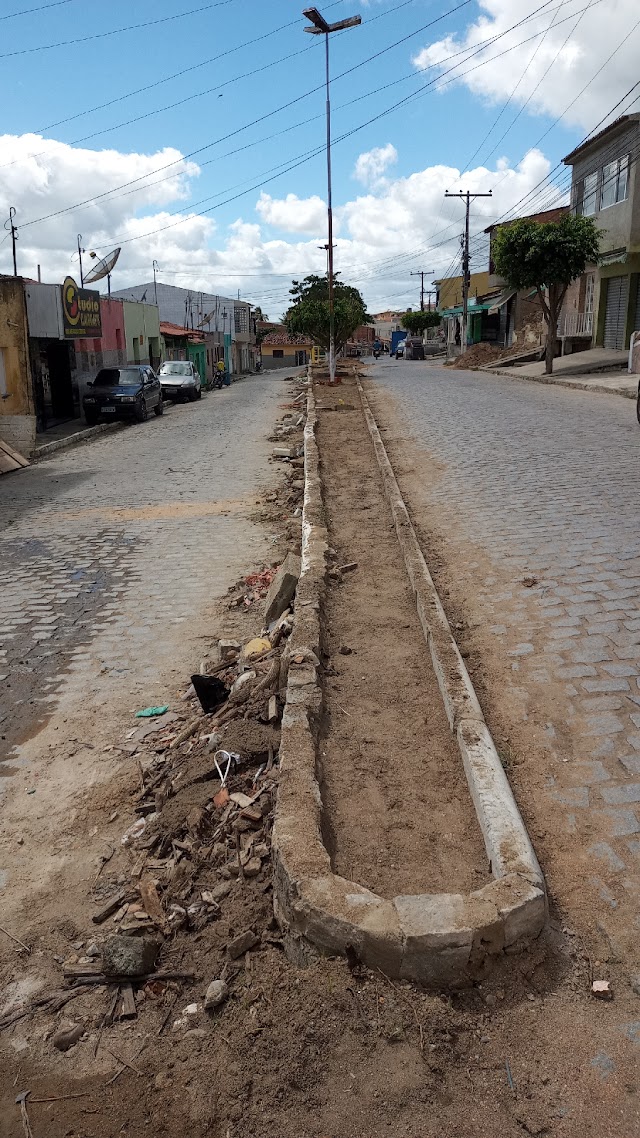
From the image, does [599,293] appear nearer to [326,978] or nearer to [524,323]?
[524,323]

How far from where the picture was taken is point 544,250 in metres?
26.3

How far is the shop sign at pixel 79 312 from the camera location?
921 inches

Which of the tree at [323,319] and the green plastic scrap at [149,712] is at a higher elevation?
the tree at [323,319]

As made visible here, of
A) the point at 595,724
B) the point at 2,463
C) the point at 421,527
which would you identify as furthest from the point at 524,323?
the point at 595,724

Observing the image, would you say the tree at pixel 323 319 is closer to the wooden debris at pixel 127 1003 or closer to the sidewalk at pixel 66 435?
the sidewalk at pixel 66 435

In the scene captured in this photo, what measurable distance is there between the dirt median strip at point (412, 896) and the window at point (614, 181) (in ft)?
95.7

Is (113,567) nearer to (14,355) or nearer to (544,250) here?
(14,355)

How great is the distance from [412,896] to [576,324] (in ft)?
122

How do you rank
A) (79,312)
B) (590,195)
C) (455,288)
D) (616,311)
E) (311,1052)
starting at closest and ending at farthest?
(311,1052)
(79,312)
(616,311)
(590,195)
(455,288)

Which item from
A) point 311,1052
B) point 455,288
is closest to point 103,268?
point 311,1052

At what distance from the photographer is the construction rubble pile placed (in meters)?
3.07

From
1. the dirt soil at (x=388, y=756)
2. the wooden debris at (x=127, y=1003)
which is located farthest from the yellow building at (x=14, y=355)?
the wooden debris at (x=127, y=1003)

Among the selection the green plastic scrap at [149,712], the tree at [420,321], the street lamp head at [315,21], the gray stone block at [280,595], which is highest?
the street lamp head at [315,21]

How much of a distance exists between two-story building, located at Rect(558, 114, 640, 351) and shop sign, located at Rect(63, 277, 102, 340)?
56.1 feet
